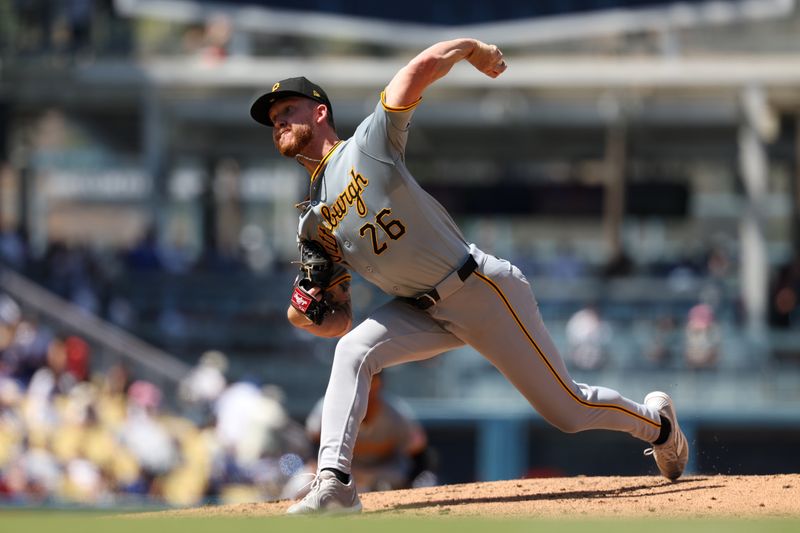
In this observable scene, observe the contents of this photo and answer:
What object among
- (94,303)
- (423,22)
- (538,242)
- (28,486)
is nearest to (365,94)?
(423,22)

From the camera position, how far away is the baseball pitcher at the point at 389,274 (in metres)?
4.61

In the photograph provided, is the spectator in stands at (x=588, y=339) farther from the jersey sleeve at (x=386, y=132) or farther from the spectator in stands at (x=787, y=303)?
the jersey sleeve at (x=386, y=132)

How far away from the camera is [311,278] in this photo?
4.93m

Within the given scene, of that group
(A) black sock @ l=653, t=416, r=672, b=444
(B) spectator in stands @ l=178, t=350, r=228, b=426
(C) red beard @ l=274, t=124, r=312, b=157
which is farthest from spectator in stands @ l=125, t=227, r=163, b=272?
(C) red beard @ l=274, t=124, r=312, b=157

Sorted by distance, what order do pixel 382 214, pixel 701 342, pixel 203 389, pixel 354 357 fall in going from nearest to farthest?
pixel 382 214 < pixel 354 357 < pixel 203 389 < pixel 701 342

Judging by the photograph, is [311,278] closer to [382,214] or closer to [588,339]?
[382,214]

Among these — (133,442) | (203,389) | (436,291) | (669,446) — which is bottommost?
(133,442)

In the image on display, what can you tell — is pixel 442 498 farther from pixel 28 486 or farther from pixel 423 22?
pixel 423 22

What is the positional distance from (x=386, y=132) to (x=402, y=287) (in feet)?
1.91

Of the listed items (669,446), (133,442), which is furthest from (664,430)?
(133,442)

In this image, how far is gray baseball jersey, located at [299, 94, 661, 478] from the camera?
4629 millimetres

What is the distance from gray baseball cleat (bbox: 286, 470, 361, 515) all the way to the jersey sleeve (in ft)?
3.64

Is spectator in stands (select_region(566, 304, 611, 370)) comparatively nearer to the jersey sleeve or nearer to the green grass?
the jersey sleeve

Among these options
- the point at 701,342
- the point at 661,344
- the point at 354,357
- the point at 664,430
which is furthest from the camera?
the point at 661,344
